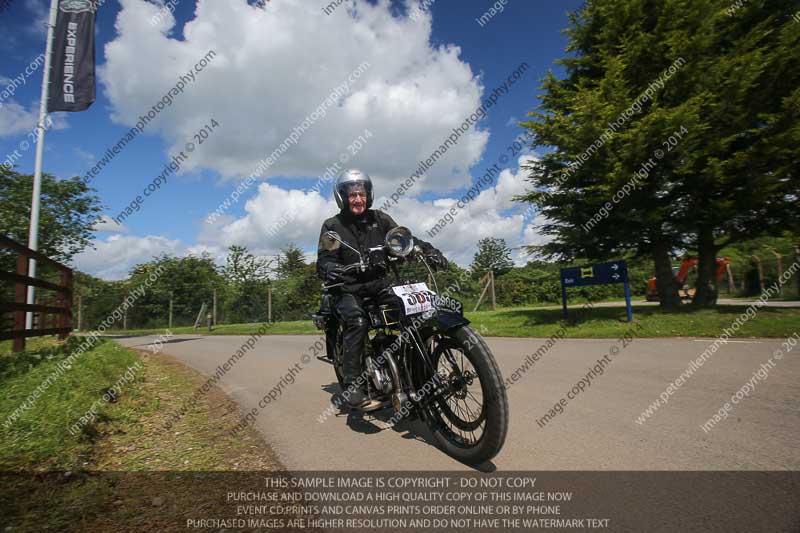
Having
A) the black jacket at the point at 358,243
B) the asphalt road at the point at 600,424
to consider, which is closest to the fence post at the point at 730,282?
the asphalt road at the point at 600,424

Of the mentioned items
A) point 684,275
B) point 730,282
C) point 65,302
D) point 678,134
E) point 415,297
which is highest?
point 678,134

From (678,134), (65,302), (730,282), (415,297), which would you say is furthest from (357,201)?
(730,282)

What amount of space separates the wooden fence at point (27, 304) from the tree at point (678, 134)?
39.3ft

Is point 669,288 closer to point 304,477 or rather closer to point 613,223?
point 613,223

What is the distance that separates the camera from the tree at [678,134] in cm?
956

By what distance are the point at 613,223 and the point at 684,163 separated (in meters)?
2.21

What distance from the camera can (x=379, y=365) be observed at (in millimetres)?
3271

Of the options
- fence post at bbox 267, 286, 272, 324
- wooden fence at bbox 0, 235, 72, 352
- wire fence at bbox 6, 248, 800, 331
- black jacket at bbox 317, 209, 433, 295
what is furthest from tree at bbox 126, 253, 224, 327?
black jacket at bbox 317, 209, 433, 295

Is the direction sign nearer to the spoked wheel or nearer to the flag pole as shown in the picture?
the spoked wheel

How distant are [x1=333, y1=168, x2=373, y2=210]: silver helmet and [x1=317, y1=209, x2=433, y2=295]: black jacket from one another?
0.51 feet

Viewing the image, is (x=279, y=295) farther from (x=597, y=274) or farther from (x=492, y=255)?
(x=492, y=255)

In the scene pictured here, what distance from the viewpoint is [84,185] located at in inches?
643

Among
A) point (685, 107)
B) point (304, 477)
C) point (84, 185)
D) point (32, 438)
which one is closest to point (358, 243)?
point (304, 477)

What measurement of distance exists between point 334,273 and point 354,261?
11.2 inches
